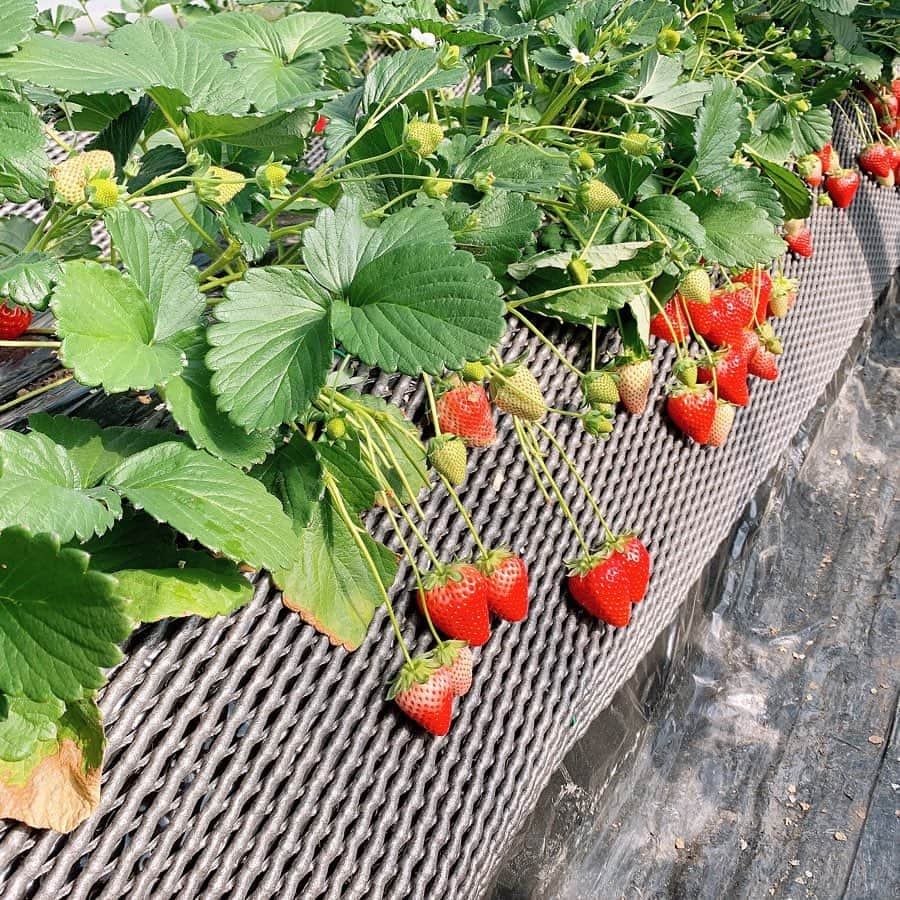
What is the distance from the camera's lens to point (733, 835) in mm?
975

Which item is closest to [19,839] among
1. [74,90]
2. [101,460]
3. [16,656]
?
[16,656]

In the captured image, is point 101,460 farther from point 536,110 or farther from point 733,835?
point 733,835

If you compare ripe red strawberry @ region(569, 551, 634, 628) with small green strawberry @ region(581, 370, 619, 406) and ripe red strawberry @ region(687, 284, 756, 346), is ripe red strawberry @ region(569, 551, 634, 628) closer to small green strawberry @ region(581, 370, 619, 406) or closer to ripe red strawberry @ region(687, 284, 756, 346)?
small green strawberry @ region(581, 370, 619, 406)

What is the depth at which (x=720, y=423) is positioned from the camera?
0.99 meters

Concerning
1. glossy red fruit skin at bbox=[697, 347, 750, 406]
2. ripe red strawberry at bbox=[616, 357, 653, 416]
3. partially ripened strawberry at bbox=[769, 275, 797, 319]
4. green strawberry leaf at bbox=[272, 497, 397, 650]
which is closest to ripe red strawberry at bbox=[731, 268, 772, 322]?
partially ripened strawberry at bbox=[769, 275, 797, 319]

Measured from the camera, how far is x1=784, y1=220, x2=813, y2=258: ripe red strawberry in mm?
1304

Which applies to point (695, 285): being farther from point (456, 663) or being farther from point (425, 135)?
point (456, 663)

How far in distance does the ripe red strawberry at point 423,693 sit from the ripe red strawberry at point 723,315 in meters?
0.54

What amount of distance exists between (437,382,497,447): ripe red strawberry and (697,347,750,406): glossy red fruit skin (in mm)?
362

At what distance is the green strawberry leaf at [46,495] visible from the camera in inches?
16.5

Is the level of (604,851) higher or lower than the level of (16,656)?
lower

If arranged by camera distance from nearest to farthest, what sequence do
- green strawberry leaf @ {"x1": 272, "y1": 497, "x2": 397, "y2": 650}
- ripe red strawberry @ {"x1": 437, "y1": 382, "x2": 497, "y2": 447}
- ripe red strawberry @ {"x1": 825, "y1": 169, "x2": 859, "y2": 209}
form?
green strawberry leaf @ {"x1": 272, "y1": 497, "x2": 397, "y2": 650} < ripe red strawberry @ {"x1": 437, "y1": 382, "x2": 497, "y2": 447} < ripe red strawberry @ {"x1": 825, "y1": 169, "x2": 859, "y2": 209}

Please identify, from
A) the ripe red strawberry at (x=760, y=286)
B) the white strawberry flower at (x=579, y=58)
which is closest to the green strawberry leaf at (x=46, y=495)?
the white strawberry flower at (x=579, y=58)

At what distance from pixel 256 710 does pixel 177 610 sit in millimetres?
134
